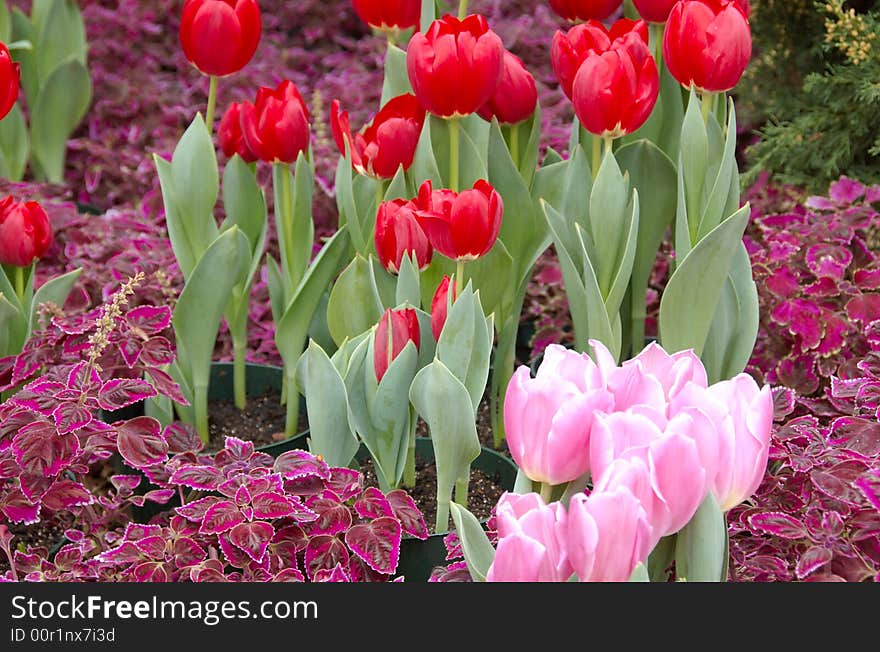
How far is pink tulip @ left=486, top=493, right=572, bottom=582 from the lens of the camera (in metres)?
0.94

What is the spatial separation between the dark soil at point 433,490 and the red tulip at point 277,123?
465 mm

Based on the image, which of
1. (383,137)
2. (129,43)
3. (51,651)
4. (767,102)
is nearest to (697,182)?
(383,137)

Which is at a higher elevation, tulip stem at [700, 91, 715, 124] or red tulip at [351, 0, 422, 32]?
red tulip at [351, 0, 422, 32]

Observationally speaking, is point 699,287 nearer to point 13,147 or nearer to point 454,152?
point 454,152

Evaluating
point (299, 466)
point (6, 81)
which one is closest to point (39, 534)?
point (299, 466)

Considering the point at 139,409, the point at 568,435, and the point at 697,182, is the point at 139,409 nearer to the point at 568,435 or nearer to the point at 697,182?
the point at 697,182

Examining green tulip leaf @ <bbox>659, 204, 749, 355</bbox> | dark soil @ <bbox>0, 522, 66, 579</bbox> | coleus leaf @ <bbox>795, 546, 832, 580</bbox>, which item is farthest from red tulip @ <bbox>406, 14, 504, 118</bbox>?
dark soil @ <bbox>0, 522, 66, 579</bbox>

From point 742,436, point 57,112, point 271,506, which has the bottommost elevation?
point 271,506

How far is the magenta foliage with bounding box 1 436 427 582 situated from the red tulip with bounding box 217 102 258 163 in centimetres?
51

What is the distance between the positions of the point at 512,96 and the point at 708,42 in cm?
30

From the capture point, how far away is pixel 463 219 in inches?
53.3

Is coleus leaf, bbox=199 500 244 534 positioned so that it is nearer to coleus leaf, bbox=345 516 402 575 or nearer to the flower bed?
the flower bed

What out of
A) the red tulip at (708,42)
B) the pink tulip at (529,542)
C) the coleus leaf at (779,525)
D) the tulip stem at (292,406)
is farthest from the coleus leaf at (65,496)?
the red tulip at (708,42)

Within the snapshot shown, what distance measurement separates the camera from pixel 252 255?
187 centimetres
